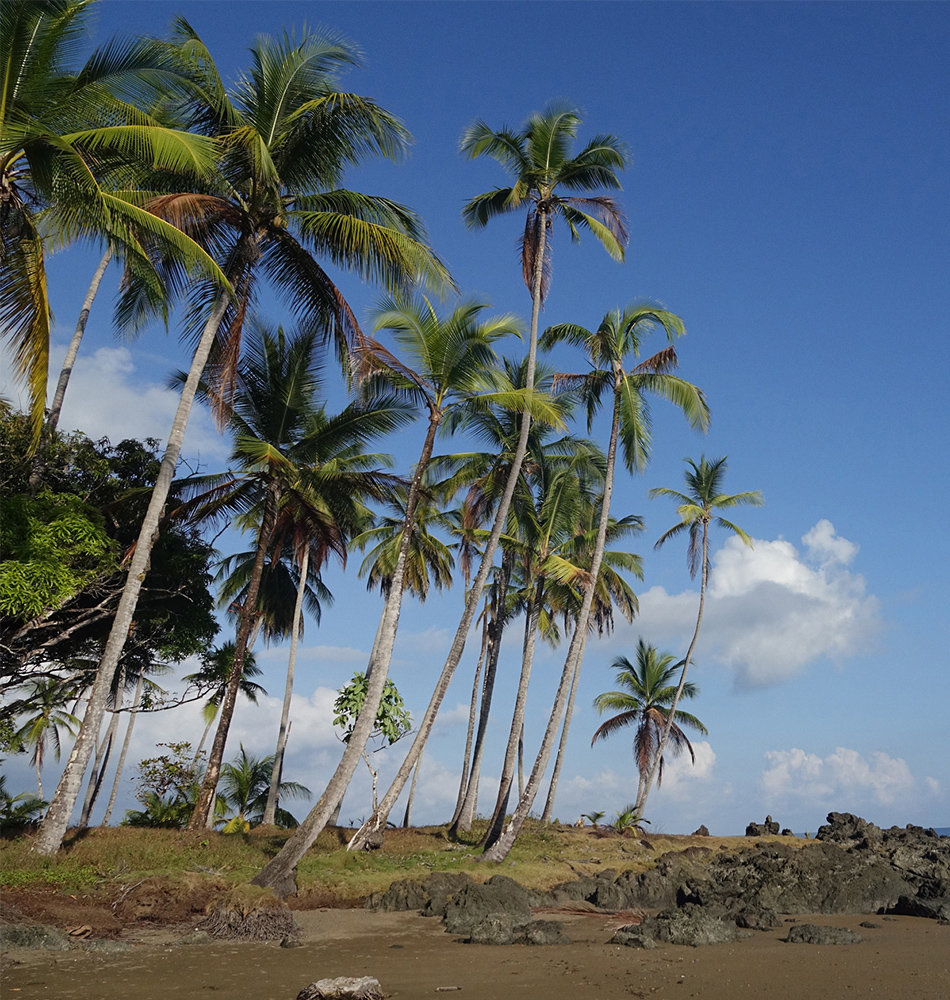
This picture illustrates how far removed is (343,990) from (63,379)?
14.2m

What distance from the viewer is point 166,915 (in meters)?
12.0

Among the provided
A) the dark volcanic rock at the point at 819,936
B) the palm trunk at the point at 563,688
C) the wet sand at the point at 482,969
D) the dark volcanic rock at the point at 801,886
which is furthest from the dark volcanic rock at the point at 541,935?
the palm trunk at the point at 563,688

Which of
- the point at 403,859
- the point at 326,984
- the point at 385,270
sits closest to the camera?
the point at 326,984

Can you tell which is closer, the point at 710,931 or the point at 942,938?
the point at 710,931

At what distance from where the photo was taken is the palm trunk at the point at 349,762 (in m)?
13.7

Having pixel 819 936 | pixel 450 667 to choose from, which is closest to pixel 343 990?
pixel 819 936

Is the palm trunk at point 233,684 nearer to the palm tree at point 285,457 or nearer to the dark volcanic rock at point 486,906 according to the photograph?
the palm tree at point 285,457

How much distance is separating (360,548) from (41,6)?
2202cm

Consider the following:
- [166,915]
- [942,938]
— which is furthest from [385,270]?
[942,938]

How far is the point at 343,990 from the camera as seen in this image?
753 centimetres

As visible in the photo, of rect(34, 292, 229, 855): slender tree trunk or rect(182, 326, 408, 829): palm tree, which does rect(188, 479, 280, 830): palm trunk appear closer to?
rect(182, 326, 408, 829): palm tree

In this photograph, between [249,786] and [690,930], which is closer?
[690,930]

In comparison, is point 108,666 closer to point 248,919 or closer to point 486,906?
point 248,919

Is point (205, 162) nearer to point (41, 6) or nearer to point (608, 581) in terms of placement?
point (41, 6)
